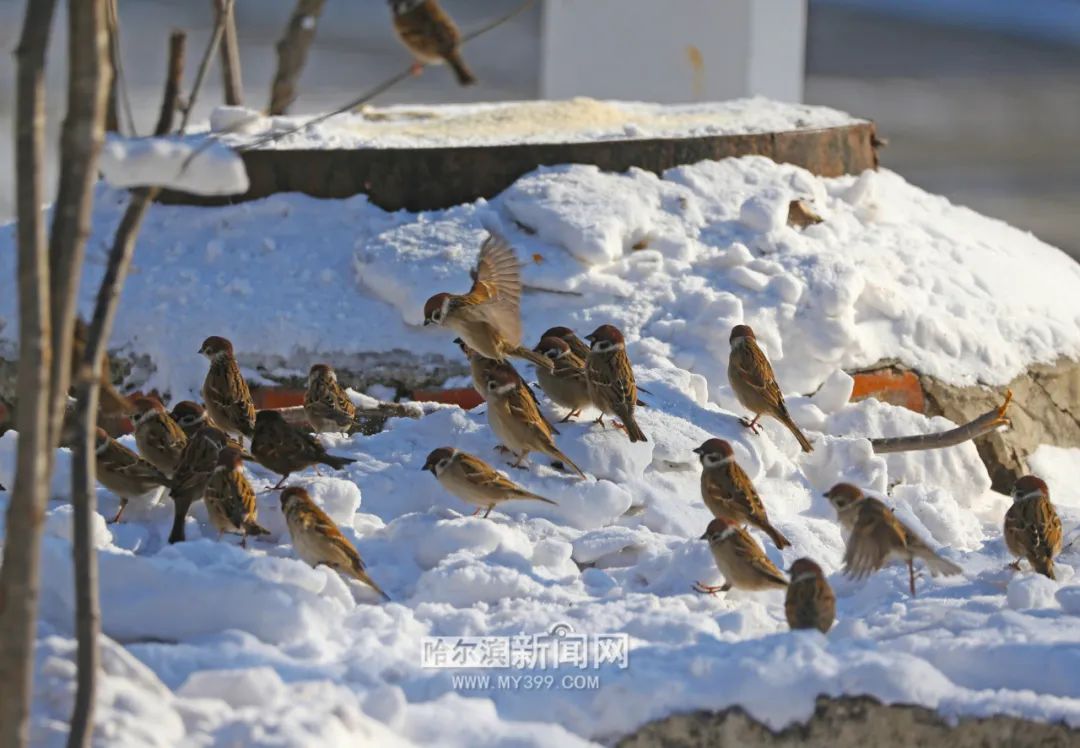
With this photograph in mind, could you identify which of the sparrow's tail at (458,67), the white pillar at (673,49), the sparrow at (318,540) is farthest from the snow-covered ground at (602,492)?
the white pillar at (673,49)

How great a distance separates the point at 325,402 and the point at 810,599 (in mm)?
2100

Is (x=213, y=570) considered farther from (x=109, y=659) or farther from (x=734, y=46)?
(x=734, y=46)

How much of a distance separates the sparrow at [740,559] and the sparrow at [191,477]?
1.43m

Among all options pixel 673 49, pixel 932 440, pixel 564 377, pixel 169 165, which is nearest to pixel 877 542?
pixel 564 377

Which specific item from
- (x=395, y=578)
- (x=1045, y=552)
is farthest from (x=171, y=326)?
(x=1045, y=552)

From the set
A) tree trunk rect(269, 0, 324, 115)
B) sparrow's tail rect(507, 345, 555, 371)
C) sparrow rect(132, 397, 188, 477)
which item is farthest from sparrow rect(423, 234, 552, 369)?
tree trunk rect(269, 0, 324, 115)

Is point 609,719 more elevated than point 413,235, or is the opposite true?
point 413,235

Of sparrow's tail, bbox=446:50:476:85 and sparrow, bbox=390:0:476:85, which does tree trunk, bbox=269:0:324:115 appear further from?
sparrow's tail, bbox=446:50:476:85

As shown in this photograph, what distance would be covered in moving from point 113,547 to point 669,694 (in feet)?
5.57

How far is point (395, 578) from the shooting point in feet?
15.4

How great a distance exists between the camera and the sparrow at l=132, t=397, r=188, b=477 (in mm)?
5172

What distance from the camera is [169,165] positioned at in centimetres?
314

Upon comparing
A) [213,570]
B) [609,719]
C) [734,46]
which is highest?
[734,46]

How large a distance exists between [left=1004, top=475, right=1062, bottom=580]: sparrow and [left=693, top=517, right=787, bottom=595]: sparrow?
2.78ft
